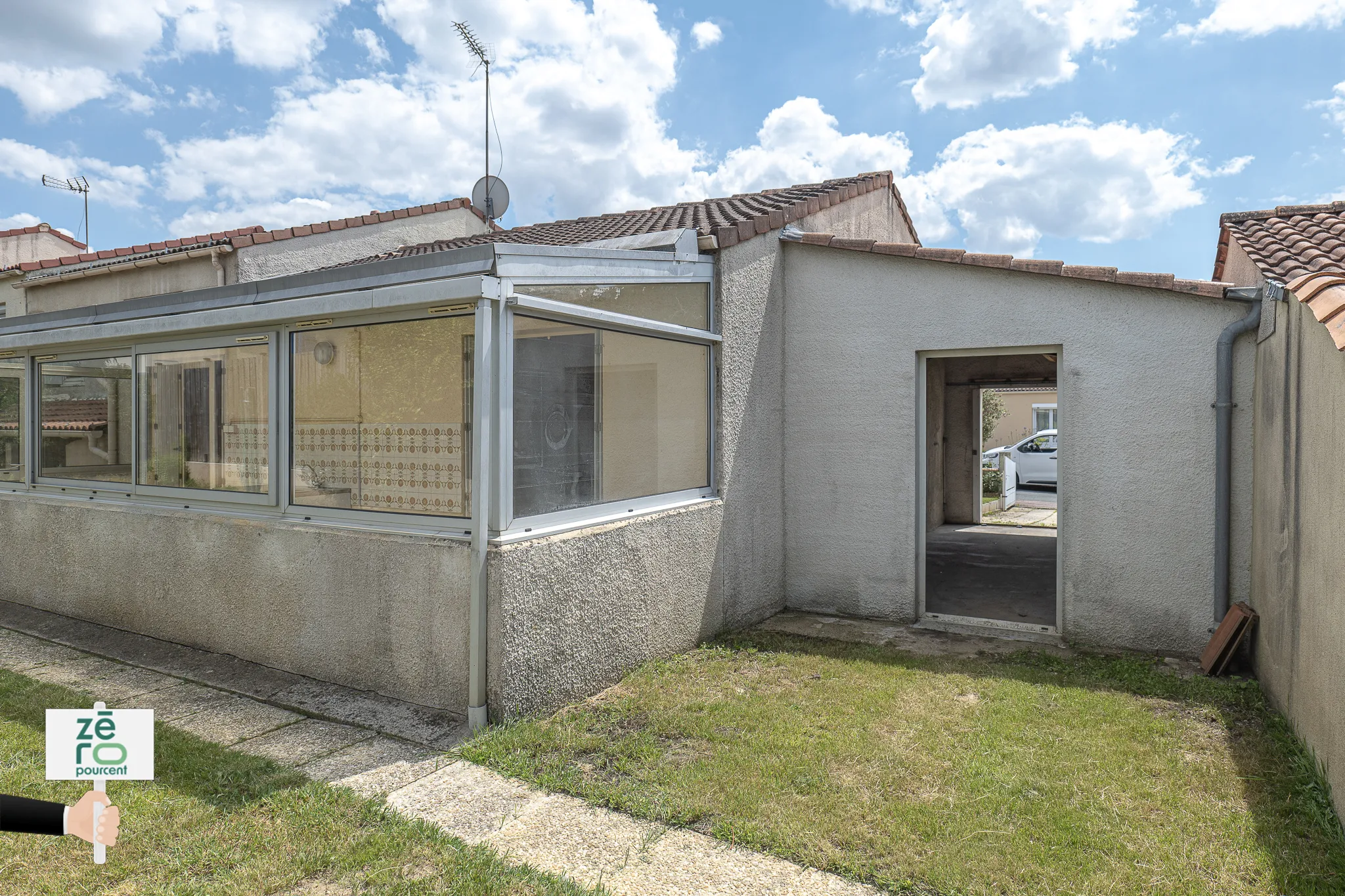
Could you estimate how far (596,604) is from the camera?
5668 millimetres

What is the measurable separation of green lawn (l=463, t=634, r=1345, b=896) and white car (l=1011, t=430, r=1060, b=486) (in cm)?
1799

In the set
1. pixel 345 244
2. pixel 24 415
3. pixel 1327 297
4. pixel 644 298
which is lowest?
pixel 24 415

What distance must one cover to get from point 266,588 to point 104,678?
1.32 meters

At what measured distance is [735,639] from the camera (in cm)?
714

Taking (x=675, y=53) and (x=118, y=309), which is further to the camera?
(x=675, y=53)

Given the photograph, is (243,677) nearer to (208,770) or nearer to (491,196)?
(208,770)

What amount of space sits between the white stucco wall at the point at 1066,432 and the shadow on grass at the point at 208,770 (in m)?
5.31

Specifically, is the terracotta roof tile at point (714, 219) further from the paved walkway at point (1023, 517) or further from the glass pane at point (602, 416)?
the paved walkway at point (1023, 517)

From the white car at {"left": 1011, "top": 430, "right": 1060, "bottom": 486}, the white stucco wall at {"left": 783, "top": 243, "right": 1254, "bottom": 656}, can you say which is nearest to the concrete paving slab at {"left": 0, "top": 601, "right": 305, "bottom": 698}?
the white stucco wall at {"left": 783, "top": 243, "right": 1254, "bottom": 656}

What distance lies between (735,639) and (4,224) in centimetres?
2136

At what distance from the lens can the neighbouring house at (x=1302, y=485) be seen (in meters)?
4.02

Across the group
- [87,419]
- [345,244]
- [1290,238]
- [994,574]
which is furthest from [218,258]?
[1290,238]

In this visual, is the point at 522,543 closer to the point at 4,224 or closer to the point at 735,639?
the point at 735,639

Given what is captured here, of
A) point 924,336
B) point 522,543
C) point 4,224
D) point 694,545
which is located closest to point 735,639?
point 694,545
